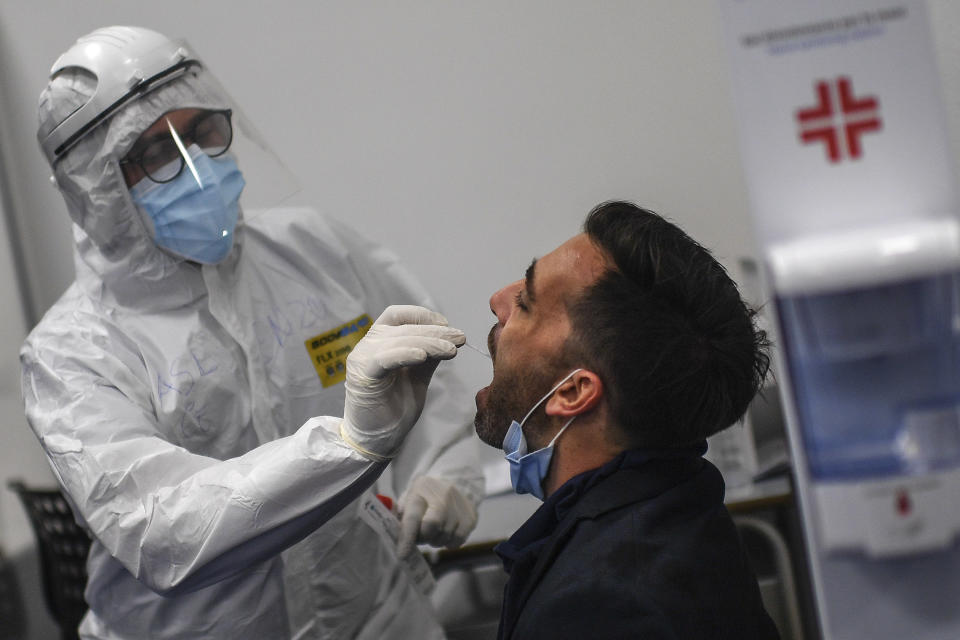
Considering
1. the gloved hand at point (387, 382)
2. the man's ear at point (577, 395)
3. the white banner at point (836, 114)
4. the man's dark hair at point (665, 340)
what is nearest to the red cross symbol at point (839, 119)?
the white banner at point (836, 114)

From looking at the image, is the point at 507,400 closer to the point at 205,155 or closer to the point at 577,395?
the point at 577,395

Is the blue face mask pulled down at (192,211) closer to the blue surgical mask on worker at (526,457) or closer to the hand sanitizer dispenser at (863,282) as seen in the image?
the blue surgical mask on worker at (526,457)

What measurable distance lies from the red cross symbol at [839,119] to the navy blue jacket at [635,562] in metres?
0.50

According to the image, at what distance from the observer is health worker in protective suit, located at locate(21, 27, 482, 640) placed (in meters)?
1.41

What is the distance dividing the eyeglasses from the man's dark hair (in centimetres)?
82

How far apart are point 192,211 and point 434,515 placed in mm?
715

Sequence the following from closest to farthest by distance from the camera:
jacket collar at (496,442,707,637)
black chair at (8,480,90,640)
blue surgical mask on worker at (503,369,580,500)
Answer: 1. jacket collar at (496,442,707,637)
2. blue surgical mask on worker at (503,369,580,500)
3. black chair at (8,480,90,640)

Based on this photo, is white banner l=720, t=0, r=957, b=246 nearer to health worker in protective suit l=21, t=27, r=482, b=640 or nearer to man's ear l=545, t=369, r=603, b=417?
man's ear l=545, t=369, r=603, b=417

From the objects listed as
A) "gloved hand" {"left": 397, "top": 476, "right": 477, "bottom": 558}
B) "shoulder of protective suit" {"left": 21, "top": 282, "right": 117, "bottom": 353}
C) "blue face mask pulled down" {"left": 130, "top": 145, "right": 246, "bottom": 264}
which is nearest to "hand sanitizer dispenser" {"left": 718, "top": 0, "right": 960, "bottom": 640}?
"gloved hand" {"left": 397, "top": 476, "right": 477, "bottom": 558}

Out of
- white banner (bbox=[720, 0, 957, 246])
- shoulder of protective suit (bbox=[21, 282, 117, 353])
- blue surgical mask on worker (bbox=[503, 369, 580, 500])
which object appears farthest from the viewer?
shoulder of protective suit (bbox=[21, 282, 117, 353])

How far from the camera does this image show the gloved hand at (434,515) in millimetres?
1660

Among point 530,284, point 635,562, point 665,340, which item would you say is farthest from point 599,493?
point 530,284

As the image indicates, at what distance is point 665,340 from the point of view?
129cm

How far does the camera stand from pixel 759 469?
2.23 m
